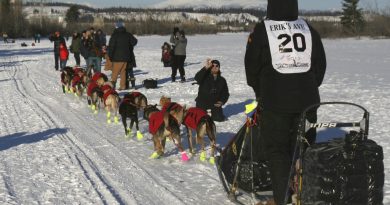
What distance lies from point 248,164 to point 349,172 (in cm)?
125

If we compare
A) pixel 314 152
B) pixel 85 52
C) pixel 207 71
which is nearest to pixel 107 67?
pixel 85 52

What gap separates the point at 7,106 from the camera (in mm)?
10336

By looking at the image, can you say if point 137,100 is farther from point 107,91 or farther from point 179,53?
point 179,53

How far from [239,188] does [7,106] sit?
7.52 m

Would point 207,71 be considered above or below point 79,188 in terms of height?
above

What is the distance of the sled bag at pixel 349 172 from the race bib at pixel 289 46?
→ 22.9 inches

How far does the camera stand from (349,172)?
287 cm

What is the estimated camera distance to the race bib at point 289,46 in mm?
3197

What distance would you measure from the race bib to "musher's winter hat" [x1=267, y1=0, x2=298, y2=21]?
0.04m

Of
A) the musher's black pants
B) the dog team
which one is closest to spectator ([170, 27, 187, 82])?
the dog team

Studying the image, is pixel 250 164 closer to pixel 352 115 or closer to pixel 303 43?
pixel 303 43

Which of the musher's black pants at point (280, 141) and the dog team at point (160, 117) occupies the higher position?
the musher's black pants at point (280, 141)

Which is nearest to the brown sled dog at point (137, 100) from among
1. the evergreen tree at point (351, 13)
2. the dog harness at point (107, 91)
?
the dog harness at point (107, 91)

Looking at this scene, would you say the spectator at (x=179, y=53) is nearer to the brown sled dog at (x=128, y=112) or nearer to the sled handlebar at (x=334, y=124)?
the brown sled dog at (x=128, y=112)
